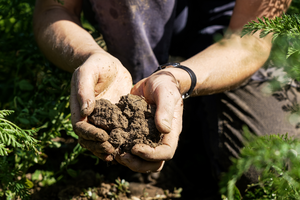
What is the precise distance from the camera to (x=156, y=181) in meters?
2.38

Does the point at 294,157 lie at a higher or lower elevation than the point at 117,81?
higher

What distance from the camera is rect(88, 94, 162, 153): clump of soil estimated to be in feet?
4.83

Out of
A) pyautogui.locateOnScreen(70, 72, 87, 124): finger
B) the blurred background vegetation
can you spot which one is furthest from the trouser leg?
pyautogui.locateOnScreen(70, 72, 87, 124): finger

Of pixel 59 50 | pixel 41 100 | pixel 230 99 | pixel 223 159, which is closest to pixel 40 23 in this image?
pixel 59 50

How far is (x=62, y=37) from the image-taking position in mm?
2033

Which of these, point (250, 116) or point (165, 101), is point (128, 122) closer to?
point (165, 101)

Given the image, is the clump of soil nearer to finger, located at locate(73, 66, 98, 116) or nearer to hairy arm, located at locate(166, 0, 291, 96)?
finger, located at locate(73, 66, 98, 116)

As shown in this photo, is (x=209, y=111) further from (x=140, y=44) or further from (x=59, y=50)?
(x=59, y=50)

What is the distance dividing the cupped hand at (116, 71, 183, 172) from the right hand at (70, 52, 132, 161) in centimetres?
16

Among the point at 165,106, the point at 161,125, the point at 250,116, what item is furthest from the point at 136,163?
the point at 250,116

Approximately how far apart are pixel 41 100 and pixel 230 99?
5.87 feet

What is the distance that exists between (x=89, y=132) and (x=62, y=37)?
3.45 feet

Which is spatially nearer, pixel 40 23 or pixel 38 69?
pixel 40 23

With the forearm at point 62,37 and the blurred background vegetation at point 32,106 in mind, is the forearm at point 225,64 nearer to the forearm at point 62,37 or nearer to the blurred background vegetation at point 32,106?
the blurred background vegetation at point 32,106
